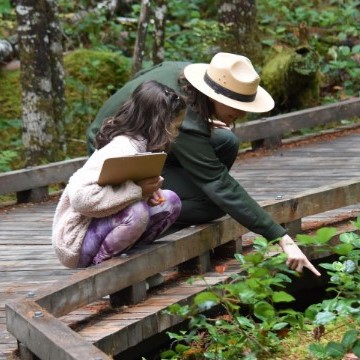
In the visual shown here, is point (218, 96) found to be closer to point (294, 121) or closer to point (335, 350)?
point (335, 350)

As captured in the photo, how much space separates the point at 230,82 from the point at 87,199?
119 centimetres

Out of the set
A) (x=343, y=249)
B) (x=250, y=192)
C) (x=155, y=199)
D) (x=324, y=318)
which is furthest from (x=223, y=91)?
(x=250, y=192)

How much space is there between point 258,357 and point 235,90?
1.85 meters

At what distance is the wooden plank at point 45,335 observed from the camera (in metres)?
4.39

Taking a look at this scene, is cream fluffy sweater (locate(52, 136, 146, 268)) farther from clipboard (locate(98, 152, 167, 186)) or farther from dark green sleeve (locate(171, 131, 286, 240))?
dark green sleeve (locate(171, 131, 286, 240))

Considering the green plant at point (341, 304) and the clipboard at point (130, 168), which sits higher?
the clipboard at point (130, 168)

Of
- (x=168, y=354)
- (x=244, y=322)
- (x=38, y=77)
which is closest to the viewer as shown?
(x=244, y=322)

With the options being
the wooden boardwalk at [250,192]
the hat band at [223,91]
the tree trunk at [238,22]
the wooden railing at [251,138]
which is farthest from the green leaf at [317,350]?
the tree trunk at [238,22]

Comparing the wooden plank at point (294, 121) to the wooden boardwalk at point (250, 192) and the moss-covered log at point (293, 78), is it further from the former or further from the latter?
the moss-covered log at point (293, 78)

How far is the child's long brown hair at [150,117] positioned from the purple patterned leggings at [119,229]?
1.13ft

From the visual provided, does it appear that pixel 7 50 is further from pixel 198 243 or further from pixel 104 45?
pixel 198 243

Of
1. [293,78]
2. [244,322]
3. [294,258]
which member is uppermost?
[244,322]

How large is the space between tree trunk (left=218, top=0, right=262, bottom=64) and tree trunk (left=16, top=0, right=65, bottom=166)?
116 inches

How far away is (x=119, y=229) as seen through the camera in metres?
5.95
